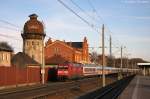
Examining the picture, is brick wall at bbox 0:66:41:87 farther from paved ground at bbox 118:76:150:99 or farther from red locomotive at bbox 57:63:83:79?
paved ground at bbox 118:76:150:99

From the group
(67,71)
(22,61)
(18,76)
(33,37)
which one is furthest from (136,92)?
(33,37)

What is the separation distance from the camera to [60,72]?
65875mm

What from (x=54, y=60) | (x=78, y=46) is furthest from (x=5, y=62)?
(x=78, y=46)

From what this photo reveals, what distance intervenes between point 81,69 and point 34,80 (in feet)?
53.2

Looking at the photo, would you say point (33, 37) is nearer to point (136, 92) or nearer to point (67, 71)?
point (67, 71)

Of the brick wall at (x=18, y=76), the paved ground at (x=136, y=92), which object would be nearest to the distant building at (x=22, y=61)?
the brick wall at (x=18, y=76)

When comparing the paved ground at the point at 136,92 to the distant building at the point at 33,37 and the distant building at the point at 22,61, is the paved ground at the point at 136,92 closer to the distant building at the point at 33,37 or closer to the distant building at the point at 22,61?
the distant building at the point at 22,61

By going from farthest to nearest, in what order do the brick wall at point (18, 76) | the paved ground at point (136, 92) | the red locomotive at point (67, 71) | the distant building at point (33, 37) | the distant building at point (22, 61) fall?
1. the distant building at point (33, 37)
2. the distant building at point (22, 61)
3. the red locomotive at point (67, 71)
4. the brick wall at point (18, 76)
5. the paved ground at point (136, 92)

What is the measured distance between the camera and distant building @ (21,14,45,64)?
85.1 m

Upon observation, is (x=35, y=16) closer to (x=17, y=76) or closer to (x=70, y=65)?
(x=70, y=65)

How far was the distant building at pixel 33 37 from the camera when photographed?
85.1 m

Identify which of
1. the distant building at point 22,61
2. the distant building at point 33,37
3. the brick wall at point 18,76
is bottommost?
the brick wall at point 18,76

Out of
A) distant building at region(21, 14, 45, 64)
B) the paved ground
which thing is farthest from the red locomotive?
the paved ground

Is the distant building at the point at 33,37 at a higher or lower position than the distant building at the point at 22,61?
higher
